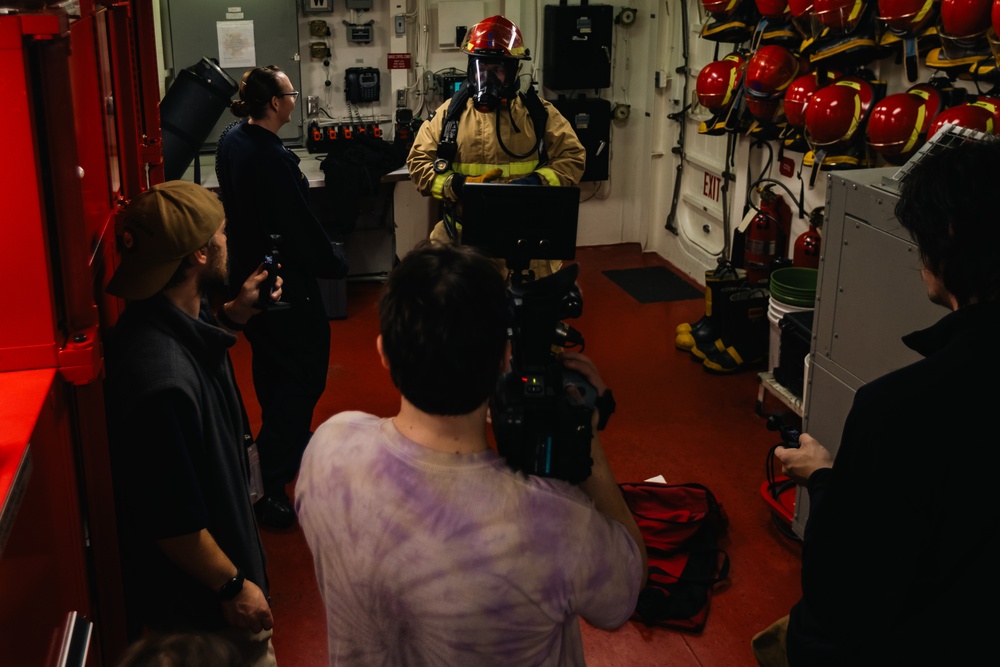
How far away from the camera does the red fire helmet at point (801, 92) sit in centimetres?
547

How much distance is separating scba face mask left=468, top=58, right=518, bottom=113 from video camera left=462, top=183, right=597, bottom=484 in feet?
8.86

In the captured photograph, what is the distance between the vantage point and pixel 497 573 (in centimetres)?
150

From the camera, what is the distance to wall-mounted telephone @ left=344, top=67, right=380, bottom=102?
25.0 feet

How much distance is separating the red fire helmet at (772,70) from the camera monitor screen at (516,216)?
3880mm

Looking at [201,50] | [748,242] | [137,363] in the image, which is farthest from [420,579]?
[201,50]

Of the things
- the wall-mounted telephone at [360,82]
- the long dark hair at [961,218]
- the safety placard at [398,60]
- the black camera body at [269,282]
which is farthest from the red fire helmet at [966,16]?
the wall-mounted telephone at [360,82]

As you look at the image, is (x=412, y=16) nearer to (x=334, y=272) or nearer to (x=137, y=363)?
(x=334, y=272)

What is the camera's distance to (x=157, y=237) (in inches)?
91.4

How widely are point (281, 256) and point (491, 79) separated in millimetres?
1602

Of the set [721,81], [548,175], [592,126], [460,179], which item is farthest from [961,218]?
[592,126]

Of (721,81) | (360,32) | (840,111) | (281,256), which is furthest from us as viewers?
(360,32)

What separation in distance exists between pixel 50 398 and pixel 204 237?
2.08 ft

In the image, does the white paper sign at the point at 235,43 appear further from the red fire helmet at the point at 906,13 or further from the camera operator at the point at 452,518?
the camera operator at the point at 452,518

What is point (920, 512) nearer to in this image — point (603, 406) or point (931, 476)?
point (931, 476)
